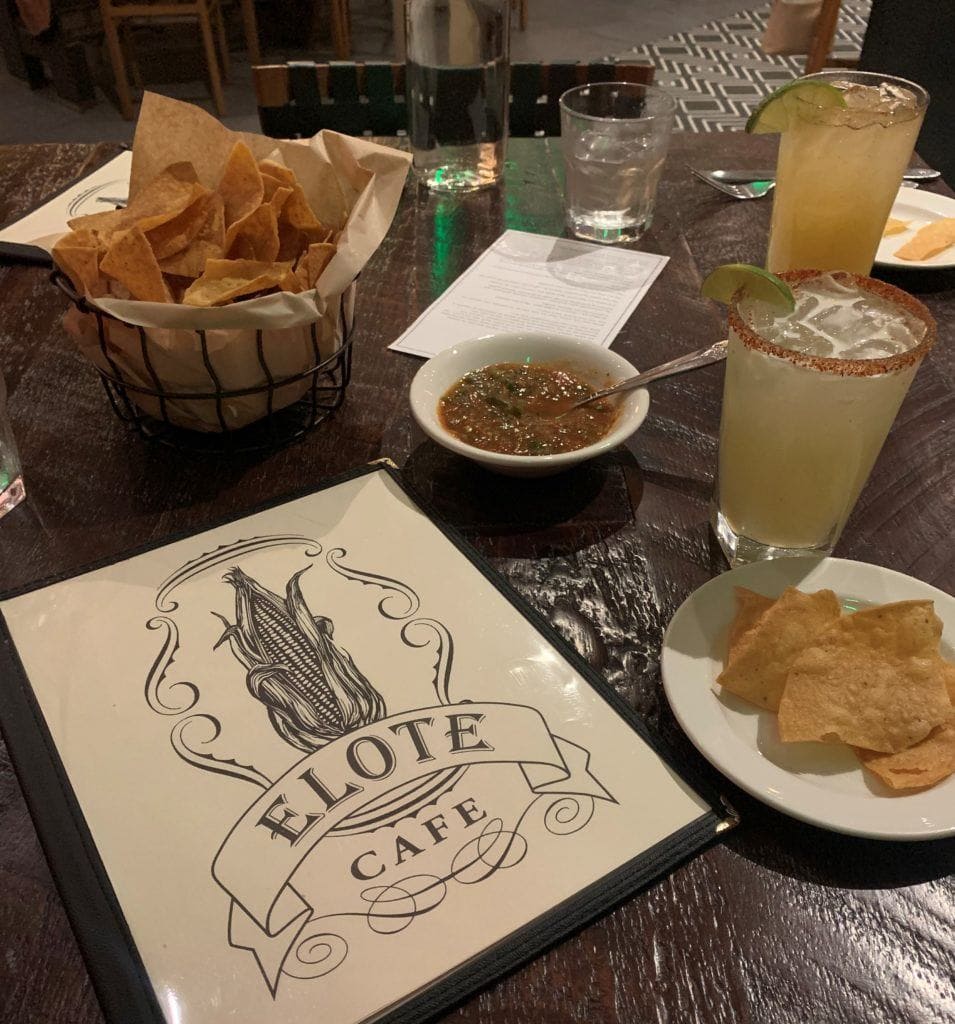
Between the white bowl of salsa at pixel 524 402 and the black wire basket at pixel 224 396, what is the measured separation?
0.12 meters

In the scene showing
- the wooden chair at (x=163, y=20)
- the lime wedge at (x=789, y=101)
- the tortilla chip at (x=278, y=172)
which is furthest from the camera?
the wooden chair at (x=163, y=20)

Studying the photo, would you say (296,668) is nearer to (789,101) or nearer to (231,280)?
(231,280)

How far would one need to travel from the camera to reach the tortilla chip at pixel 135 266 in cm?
85

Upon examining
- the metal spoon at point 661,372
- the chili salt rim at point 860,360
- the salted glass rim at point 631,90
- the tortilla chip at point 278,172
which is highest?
the tortilla chip at point 278,172

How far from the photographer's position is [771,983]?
517 mm

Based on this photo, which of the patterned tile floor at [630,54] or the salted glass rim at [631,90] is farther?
the patterned tile floor at [630,54]

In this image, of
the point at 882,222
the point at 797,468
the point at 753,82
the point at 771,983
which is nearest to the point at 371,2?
the point at 753,82

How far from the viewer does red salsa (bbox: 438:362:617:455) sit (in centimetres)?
90

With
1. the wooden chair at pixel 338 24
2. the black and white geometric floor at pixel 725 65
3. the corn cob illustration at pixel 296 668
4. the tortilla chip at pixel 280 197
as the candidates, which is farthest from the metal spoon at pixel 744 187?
the wooden chair at pixel 338 24

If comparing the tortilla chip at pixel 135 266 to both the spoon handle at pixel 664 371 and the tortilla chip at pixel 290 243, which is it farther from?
the spoon handle at pixel 664 371

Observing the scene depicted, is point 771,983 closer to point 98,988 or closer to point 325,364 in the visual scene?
point 98,988

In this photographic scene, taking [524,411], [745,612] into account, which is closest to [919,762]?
[745,612]

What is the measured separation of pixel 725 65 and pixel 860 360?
5094 millimetres

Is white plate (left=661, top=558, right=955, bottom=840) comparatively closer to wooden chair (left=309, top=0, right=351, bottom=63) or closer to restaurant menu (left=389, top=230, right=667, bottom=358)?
restaurant menu (left=389, top=230, right=667, bottom=358)
